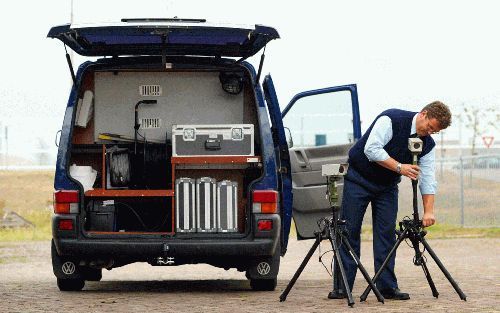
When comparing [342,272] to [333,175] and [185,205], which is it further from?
[185,205]

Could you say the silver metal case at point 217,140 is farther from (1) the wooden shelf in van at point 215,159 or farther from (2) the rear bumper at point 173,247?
(2) the rear bumper at point 173,247

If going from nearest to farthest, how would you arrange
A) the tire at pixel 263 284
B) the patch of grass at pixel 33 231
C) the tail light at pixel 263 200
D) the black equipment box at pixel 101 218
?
the tail light at pixel 263 200 < the black equipment box at pixel 101 218 < the tire at pixel 263 284 < the patch of grass at pixel 33 231

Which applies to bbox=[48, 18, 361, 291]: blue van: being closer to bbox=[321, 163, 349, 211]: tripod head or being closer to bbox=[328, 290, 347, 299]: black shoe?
bbox=[328, 290, 347, 299]: black shoe

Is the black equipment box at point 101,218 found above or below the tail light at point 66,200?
below

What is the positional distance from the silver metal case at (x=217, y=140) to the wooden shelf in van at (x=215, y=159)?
0.05m

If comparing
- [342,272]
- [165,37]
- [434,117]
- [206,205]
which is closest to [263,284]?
[206,205]

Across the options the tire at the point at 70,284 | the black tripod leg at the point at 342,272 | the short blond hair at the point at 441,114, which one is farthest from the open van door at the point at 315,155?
the short blond hair at the point at 441,114

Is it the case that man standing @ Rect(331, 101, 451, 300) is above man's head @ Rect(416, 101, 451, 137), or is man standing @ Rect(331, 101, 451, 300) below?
below

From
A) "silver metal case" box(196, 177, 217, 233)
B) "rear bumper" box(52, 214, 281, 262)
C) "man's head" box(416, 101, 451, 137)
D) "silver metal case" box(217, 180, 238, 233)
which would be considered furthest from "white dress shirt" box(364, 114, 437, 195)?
"silver metal case" box(196, 177, 217, 233)

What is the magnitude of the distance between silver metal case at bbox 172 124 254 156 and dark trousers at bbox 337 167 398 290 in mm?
1463

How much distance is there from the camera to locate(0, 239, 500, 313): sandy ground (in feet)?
39.3

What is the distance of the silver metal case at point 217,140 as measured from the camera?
1369 cm

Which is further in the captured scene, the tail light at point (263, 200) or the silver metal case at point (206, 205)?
the silver metal case at point (206, 205)

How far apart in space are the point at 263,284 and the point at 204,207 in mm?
1031
